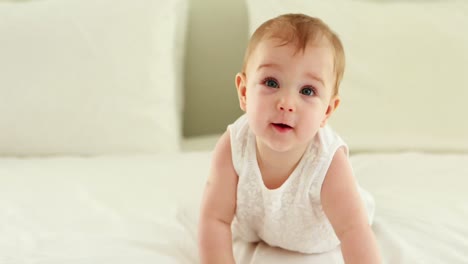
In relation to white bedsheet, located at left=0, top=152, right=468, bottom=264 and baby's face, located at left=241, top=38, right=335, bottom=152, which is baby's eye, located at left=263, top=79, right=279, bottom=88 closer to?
baby's face, located at left=241, top=38, right=335, bottom=152

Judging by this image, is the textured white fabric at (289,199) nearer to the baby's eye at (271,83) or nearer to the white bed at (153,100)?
the baby's eye at (271,83)

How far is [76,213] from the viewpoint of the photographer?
1.23 metres

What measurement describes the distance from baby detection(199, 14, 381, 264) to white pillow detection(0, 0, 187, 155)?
2.22 ft

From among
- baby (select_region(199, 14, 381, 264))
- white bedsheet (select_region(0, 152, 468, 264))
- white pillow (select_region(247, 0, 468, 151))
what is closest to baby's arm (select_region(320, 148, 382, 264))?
baby (select_region(199, 14, 381, 264))

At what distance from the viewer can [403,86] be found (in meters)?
1.65

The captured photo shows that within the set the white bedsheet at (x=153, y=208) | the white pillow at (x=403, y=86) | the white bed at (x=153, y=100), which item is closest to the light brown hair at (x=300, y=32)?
the white bedsheet at (x=153, y=208)

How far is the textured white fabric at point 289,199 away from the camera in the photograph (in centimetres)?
96

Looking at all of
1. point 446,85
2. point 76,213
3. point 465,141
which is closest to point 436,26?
point 446,85

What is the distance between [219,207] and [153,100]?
0.74 m

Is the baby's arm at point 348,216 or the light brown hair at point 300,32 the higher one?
the light brown hair at point 300,32

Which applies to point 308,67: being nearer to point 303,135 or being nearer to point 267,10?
point 303,135

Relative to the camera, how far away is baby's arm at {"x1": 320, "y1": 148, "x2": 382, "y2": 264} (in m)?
0.92

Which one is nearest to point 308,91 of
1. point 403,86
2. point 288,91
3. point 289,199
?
point 288,91

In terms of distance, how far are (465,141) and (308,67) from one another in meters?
0.95
